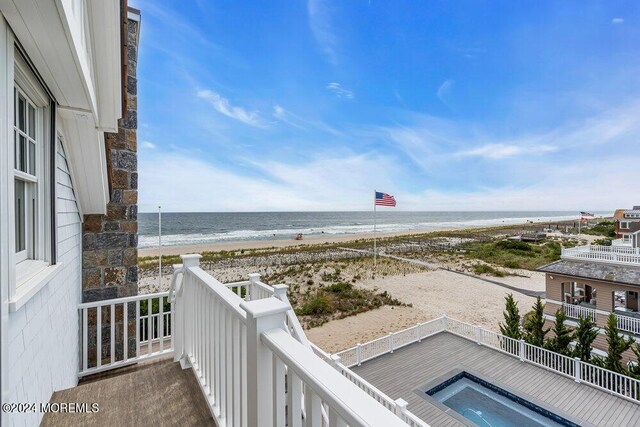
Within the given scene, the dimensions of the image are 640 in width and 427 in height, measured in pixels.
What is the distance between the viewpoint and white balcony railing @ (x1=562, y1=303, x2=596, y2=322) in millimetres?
8271

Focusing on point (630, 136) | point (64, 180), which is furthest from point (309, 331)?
point (630, 136)

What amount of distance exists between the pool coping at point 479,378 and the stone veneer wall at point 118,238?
529 cm

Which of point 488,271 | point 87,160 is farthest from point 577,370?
point 488,271

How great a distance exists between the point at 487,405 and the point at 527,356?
79.2 inches

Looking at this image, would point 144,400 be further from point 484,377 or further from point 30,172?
point 484,377

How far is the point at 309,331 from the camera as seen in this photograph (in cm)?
891

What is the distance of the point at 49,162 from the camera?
1963 millimetres

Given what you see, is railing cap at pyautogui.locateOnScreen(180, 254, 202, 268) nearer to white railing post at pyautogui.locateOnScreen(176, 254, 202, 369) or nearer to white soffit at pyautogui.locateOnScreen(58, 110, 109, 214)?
white railing post at pyautogui.locateOnScreen(176, 254, 202, 369)

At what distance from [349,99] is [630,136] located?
16537 mm

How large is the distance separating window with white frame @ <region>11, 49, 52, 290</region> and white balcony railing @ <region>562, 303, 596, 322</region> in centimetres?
1172

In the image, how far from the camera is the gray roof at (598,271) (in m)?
7.81

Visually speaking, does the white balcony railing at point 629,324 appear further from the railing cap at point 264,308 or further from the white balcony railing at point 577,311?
the railing cap at point 264,308

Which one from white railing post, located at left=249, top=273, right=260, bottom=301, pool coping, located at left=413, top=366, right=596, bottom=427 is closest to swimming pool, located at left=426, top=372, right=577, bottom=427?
pool coping, located at left=413, top=366, right=596, bottom=427

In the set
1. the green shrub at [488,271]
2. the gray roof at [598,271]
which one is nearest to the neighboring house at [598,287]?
the gray roof at [598,271]
